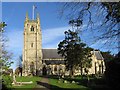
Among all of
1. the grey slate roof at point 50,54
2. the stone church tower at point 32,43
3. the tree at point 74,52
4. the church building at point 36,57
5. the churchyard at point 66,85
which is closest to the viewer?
the churchyard at point 66,85

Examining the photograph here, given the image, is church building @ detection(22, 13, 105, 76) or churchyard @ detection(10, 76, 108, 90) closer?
churchyard @ detection(10, 76, 108, 90)

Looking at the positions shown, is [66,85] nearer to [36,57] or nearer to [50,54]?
[36,57]

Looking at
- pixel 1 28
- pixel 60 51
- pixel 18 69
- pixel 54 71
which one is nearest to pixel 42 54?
pixel 54 71

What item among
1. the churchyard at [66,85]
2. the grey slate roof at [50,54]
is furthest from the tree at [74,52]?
the grey slate roof at [50,54]

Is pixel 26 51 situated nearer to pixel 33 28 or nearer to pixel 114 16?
pixel 33 28

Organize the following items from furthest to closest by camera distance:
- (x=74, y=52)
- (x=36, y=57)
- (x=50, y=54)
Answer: (x=50, y=54)
(x=36, y=57)
(x=74, y=52)

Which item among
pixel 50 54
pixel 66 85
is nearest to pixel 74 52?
pixel 66 85

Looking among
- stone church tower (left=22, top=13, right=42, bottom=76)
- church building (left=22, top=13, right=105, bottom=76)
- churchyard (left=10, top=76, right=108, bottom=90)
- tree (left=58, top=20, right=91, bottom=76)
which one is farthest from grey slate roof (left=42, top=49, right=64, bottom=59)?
churchyard (left=10, top=76, right=108, bottom=90)

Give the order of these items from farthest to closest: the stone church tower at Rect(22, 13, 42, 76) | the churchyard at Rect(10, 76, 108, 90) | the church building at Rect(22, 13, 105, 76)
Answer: the stone church tower at Rect(22, 13, 42, 76)
the church building at Rect(22, 13, 105, 76)
the churchyard at Rect(10, 76, 108, 90)

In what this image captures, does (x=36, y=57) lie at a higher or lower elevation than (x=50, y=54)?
lower

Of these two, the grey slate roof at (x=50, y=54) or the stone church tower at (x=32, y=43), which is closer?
the stone church tower at (x=32, y=43)

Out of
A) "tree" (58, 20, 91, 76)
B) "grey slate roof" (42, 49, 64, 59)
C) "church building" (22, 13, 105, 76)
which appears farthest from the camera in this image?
"grey slate roof" (42, 49, 64, 59)

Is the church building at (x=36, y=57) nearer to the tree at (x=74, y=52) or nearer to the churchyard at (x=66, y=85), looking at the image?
the tree at (x=74, y=52)

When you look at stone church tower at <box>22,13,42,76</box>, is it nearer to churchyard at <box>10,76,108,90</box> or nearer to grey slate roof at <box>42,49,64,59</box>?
grey slate roof at <box>42,49,64,59</box>
